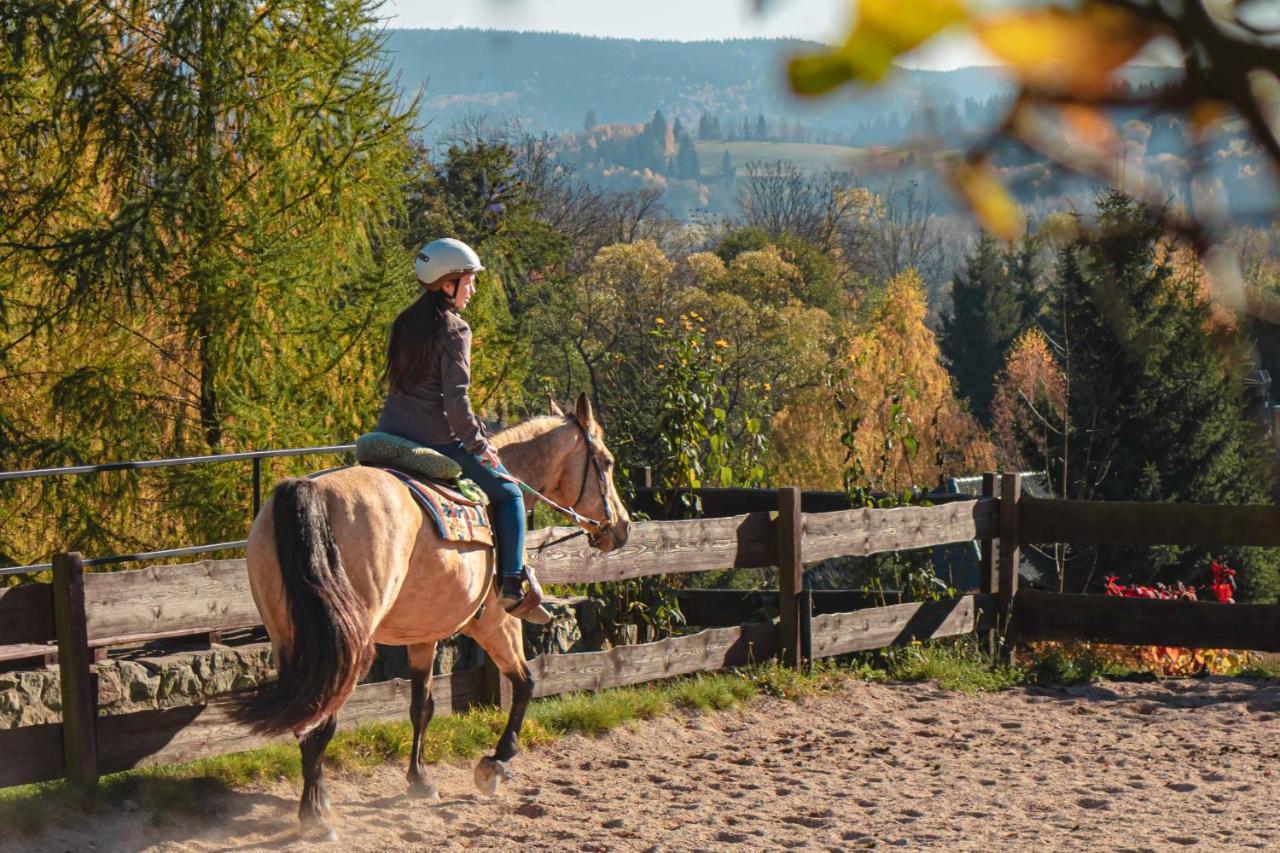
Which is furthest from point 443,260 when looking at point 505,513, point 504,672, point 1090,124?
point 1090,124

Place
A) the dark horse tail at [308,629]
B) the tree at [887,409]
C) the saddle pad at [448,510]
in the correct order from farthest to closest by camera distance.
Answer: the tree at [887,409]
the saddle pad at [448,510]
the dark horse tail at [308,629]

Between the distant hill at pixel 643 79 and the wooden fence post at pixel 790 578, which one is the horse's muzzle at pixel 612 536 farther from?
the distant hill at pixel 643 79

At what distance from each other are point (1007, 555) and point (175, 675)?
536cm

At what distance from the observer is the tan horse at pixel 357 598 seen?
5008mm

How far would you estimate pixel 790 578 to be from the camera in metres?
8.70

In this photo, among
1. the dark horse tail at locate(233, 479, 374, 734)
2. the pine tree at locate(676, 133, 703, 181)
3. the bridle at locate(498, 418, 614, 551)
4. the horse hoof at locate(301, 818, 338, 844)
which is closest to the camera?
the dark horse tail at locate(233, 479, 374, 734)

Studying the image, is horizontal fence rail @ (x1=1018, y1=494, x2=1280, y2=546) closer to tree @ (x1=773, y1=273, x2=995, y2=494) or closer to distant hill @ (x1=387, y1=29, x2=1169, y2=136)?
distant hill @ (x1=387, y1=29, x2=1169, y2=136)

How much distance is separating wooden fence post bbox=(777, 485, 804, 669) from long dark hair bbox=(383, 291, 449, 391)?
3297mm

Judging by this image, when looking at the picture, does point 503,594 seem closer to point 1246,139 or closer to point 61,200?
point 1246,139

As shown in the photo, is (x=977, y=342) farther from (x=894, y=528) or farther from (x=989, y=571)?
(x=894, y=528)

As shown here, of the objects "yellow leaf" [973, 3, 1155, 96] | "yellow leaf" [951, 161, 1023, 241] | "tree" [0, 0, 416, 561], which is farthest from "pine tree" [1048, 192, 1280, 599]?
"tree" [0, 0, 416, 561]

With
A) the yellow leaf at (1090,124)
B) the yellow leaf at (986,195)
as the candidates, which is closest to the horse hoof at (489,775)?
the yellow leaf at (986,195)

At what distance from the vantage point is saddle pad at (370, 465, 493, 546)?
5.67m

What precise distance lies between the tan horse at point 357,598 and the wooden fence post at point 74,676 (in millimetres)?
804
